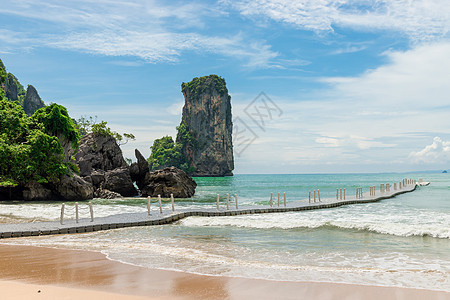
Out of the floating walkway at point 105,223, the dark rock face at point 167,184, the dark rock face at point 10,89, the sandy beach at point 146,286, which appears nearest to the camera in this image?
the sandy beach at point 146,286

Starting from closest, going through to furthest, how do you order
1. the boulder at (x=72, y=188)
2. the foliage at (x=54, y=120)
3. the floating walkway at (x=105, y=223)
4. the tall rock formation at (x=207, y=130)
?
1. the floating walkway at (x=105, y=223)
2. the boulder at (x=72, y=188)
3. the foliage at (x=54, y=120)
4. the tall rock formation at (x=207, y=130)

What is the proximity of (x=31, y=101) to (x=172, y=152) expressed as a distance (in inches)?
2350

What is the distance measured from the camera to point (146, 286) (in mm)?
8141

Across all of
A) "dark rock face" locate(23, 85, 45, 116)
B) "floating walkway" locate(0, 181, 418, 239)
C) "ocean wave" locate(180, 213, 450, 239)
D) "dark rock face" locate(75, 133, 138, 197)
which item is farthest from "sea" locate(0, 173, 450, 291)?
"dark rock face" locate(23, 85, 45, 116)

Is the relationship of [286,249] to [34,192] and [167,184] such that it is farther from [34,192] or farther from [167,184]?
[167,184]

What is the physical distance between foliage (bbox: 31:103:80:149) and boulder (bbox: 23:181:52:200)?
594 cm

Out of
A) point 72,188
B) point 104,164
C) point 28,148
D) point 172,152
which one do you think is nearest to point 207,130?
point 172,152

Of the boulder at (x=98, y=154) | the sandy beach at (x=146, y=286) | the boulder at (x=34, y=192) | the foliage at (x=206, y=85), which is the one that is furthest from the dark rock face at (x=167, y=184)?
the foliage at (x=206, y=85)

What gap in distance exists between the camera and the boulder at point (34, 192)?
117ft

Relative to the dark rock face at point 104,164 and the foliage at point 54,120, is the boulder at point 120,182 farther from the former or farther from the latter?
the foliage at point 54,120

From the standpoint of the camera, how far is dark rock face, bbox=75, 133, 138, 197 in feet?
147

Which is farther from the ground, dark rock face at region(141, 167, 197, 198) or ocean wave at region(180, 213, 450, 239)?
dark rock face at region(141, 167, 197, 198)

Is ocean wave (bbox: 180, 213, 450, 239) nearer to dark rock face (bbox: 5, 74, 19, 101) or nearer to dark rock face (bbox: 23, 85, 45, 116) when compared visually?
dark rock face (bbox: 5, 74, 19, 101)

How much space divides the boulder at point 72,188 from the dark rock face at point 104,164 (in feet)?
14.2
